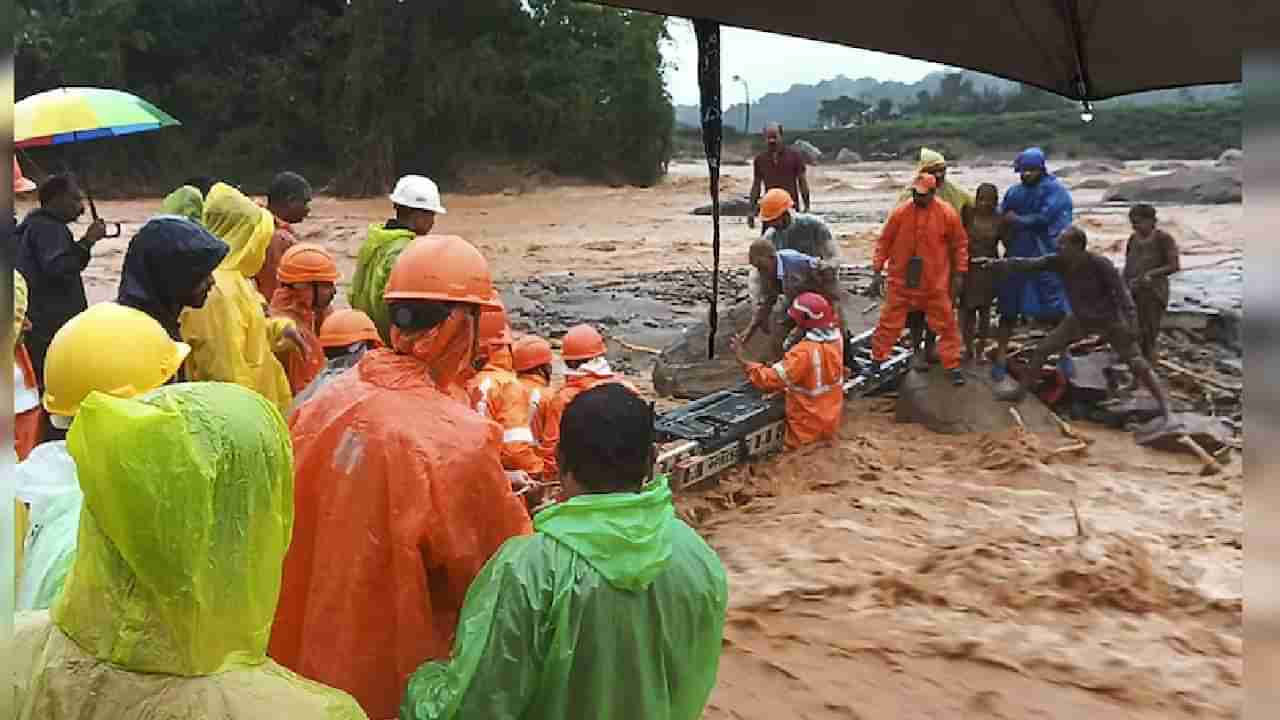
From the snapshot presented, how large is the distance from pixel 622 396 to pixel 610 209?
20680 mm

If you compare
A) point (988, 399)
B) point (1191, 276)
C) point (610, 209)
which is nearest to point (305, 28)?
point (610, 209)

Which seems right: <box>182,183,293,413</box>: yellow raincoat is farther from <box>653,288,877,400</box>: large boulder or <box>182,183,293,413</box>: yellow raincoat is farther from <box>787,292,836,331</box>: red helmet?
<box>653,288,877,400</box>: large boulder

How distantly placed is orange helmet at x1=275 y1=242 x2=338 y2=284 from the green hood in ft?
11.3

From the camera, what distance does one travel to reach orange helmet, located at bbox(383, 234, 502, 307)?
7.88 ft

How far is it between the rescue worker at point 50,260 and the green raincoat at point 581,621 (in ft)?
12.9

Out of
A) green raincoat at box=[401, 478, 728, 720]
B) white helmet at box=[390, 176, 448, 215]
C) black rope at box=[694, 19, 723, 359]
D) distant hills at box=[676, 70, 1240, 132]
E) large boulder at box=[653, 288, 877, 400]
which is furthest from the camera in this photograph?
distant hills at box=[676, 70, 1240, 132]

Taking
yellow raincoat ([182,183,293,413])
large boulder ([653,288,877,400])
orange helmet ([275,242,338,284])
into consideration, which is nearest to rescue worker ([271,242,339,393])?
orange helmet ([275,242,338,284])

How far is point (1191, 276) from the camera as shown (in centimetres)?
1211

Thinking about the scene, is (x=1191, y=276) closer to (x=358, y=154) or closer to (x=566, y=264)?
(x=566, y=264)

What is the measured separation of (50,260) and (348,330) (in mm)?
1824


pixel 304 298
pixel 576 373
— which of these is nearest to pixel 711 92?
pixel 576 373

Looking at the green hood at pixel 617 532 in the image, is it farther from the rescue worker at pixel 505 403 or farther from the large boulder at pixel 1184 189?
the large boulder at pixel 1184 189

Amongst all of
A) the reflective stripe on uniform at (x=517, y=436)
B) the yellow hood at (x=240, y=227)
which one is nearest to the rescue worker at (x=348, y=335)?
the reflective stripe on uniform at (x=517, y=436)

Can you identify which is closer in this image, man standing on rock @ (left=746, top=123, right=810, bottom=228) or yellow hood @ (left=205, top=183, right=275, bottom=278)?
yellow hood @ (left=205, top=183, right=275, bottom=278)
